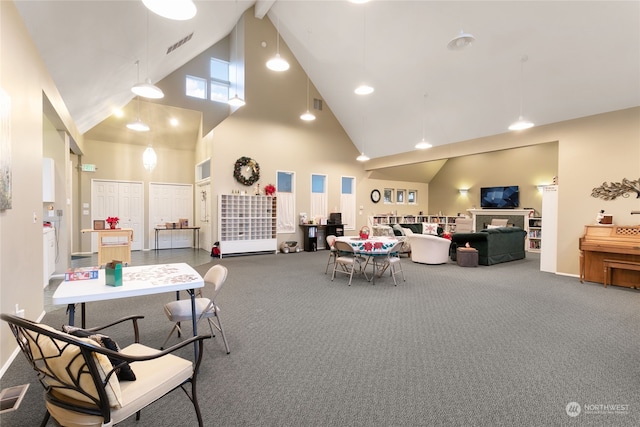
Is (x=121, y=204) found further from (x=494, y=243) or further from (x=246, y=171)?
(x=494, y=243)

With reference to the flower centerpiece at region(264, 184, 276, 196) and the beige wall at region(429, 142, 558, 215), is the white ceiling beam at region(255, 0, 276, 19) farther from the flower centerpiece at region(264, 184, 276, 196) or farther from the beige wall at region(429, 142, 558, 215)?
the beige wall at region(429, 142, 558, 215)

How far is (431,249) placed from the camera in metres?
7.55

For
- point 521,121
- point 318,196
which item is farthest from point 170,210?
point 521,121

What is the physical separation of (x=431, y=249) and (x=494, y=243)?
1.55 meters

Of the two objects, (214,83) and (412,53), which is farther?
(214,83)

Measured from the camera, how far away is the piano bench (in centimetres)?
506

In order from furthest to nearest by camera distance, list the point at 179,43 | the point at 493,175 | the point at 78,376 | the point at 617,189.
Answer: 1. the point at 493,175
2. the point at 179,43
3. the point at 617,189
4. the point at 78,376

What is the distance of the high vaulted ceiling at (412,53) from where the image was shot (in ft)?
13.4

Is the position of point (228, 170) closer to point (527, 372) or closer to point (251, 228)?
point (251, 228)

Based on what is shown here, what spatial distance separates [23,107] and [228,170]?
5797mm

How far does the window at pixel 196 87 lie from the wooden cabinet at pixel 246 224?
134 inches

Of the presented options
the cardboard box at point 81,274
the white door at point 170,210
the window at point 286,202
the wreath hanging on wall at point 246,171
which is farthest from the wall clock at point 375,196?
the cardboard box at point 81,274

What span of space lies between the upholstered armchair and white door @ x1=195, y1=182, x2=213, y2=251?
19.2ft

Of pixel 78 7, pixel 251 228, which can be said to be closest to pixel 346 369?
pixel 78 7
